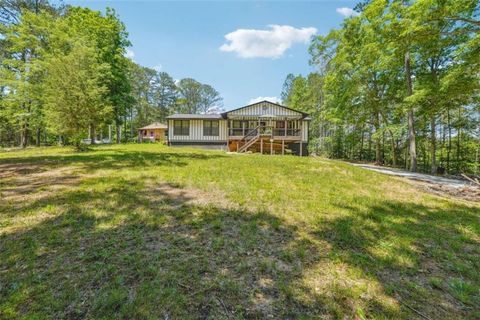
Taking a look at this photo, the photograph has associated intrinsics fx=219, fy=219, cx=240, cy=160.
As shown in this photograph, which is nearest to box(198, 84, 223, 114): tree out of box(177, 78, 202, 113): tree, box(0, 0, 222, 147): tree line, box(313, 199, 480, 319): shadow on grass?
box(177, 78, 202, 113): tree

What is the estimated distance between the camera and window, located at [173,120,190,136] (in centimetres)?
2141

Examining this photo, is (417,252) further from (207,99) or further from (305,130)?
(207,99)

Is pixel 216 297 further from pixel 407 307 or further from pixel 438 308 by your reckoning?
pixel 438 308

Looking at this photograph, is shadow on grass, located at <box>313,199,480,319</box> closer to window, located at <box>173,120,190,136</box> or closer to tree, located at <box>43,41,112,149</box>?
tree, located at <box>43,41,112,149</box>

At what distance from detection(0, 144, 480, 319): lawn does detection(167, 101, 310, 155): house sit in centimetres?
1524

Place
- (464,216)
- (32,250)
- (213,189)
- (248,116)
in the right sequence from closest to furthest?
(32,250) → (464,216) → (213,189) → (248,116)

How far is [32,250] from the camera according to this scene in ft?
8.59

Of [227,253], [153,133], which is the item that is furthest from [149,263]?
[153,133]

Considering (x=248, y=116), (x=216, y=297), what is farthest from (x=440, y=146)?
(x=216, y=297)

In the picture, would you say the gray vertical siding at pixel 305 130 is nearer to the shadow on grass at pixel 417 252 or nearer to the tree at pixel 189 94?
the shadow on grass at pixel 417 252

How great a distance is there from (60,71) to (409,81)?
18.8 meters

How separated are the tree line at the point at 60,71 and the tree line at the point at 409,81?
48.5ft

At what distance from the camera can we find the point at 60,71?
10.6 m

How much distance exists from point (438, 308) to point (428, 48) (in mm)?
13128
